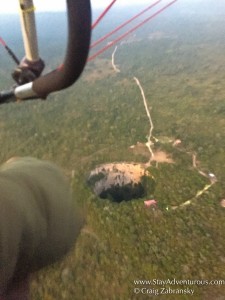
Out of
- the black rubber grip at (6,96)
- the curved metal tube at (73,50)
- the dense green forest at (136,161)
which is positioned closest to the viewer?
the curved metal tube at (73,50)

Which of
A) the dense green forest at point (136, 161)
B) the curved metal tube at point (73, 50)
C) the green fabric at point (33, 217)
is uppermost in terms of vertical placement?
the curved metal tube at point (73, 50)

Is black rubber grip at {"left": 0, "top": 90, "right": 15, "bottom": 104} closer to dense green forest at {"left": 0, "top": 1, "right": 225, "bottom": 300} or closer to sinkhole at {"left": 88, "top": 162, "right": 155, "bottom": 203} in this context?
dense green forest at {"left": 0, "top": 1, "right": 225, "bottom": 300}

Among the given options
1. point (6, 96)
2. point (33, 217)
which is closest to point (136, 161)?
point (6, 96)

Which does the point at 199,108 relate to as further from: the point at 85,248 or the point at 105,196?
the point at 85,248

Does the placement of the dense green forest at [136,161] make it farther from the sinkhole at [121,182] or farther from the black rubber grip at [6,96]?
the sinkhole at [121,182]

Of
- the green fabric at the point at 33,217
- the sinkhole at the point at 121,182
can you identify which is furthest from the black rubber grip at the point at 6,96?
the sinkhole at the point at 121,182

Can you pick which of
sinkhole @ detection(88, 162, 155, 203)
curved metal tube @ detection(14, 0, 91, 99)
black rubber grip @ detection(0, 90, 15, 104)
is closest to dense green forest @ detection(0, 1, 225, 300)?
curved metal tube @ detection(14, 0, 91, 99)

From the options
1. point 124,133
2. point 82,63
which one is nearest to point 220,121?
point 124,133
